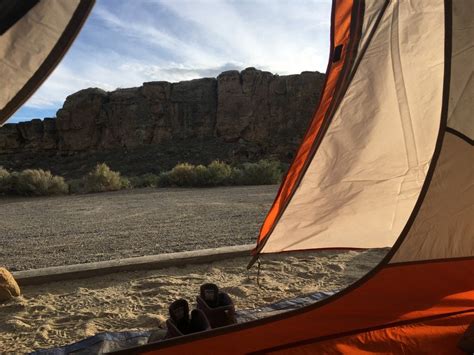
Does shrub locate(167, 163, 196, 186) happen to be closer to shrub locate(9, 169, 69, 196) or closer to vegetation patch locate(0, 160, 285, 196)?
vegetation patch locate(0, 160, 285, 196)

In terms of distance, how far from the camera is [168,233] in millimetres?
5910

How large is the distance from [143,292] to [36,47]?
233 centimetres

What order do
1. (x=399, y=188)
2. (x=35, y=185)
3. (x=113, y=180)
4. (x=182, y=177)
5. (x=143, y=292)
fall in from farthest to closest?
(x=182, y=177)
(x=113, y=180)
(x=35, y=185)
(x=143, y=292)
(x=399, y=188)

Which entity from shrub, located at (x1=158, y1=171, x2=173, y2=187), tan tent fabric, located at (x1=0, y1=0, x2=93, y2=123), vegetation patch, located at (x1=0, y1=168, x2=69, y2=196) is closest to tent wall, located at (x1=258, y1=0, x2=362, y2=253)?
tan tent fabric, located at (x1=0, y1=0, x2=93, y2=123)

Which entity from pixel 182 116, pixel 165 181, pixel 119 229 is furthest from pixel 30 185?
pixel 182 116

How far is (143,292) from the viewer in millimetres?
3277

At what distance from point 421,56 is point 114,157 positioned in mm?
33132

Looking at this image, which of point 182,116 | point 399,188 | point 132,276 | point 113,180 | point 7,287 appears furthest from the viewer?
point 182,116

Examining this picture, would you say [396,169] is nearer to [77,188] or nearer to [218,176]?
[218,176]

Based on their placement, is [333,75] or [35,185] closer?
[333,75]

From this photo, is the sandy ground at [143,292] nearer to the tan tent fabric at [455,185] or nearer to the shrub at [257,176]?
the tan tent fabric at [455,185]

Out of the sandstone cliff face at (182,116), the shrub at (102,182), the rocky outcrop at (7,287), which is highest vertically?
the sandstone cliff face at (182,116)

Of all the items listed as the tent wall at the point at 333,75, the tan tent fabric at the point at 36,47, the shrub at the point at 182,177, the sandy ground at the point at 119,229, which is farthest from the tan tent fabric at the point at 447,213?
the shrub at the point at 182,177

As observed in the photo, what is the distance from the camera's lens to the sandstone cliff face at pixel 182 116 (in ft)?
112
